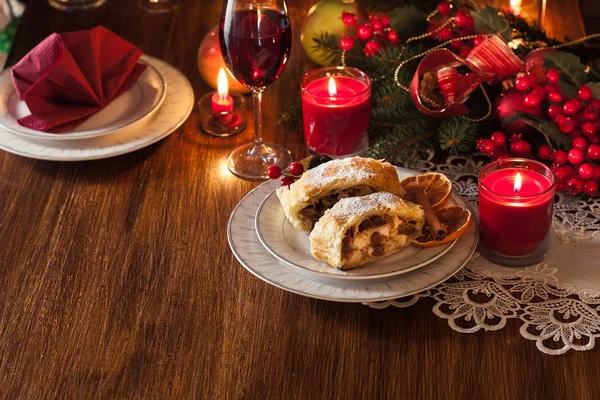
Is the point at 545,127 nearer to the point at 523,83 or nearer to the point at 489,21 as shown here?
the point at 523,83

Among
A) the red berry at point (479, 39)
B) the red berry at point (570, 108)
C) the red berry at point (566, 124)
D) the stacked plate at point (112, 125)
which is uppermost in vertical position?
the red berry at point (570, 108)

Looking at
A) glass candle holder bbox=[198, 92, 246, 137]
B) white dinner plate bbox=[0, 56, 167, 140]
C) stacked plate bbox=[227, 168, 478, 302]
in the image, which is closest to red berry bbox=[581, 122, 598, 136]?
stacked plate bbox=[227, 168, 478, 302]

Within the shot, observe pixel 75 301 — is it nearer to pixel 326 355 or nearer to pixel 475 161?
pixel 326 355

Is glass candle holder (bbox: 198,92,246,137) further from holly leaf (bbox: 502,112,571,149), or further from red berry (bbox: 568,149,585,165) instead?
red berry (bbox: 568,149,585,165)

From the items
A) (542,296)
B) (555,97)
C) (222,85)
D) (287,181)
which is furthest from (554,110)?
(222,85)

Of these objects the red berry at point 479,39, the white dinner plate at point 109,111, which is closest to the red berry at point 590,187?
the red berry at point 479,39

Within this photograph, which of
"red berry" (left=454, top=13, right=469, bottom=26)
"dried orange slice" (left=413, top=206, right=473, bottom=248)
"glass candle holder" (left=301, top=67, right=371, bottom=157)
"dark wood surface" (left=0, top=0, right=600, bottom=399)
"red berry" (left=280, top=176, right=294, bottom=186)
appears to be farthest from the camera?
"red berry" (left=454, top=13, right=469, bottom=26)

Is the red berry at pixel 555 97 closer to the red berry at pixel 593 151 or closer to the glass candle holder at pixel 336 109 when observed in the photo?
the red berry at pixel 593 151
